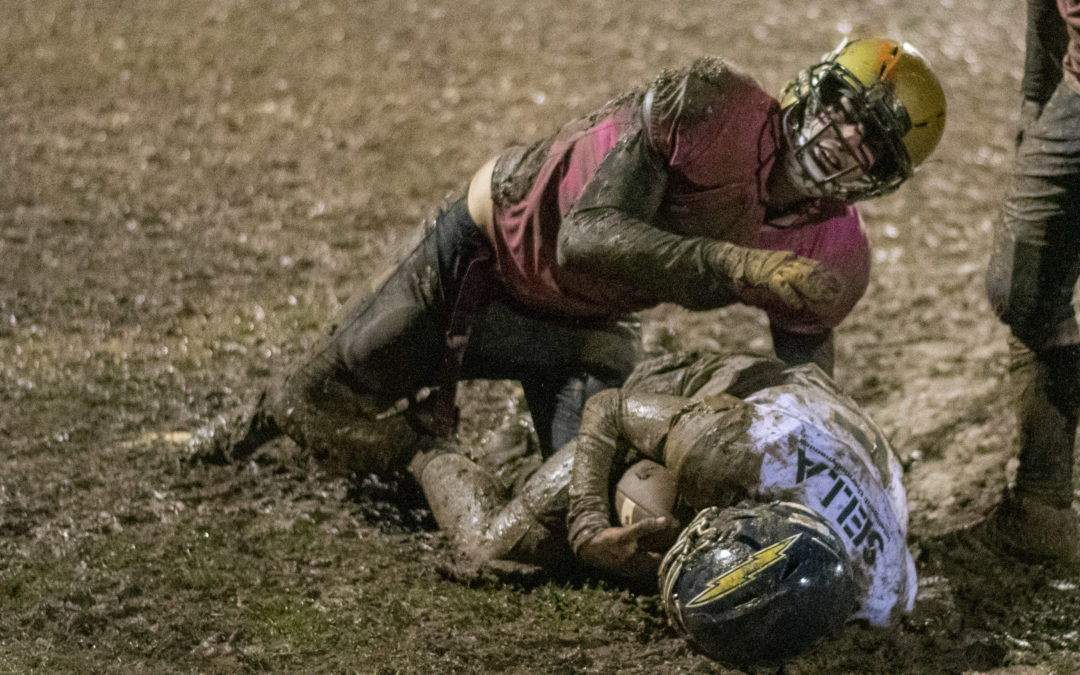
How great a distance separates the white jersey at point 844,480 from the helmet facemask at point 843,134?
66 centimetres

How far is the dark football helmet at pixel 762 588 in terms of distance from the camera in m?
3.06

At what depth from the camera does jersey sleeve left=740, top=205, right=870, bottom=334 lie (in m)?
3.83

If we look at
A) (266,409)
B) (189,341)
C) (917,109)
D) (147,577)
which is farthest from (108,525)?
(917,109)

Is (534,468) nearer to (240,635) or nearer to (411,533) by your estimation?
(411,533)

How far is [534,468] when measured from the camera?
430 centimetres

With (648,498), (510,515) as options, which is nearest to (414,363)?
(510,515)

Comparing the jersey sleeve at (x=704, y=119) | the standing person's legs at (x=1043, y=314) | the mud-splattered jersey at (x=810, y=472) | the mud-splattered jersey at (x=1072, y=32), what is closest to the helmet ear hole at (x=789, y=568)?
the mud-splattered jersey at (x=810, y=472)

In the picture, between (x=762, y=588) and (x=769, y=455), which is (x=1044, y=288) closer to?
(x=769, y=455)

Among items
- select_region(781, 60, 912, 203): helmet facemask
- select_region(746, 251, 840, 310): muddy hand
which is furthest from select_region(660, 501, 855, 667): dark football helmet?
select_region(781, 60, 912, 203): helmet facemask

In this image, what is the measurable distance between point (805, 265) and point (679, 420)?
0.69 metres

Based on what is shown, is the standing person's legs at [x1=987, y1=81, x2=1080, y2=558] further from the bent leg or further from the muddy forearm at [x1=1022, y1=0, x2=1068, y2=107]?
the bent leg

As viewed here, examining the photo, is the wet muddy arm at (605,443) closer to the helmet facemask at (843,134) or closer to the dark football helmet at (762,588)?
the dark football helmet at (762,588)

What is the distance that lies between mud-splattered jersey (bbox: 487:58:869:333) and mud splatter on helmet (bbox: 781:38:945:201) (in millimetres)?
114

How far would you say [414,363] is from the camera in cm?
431
